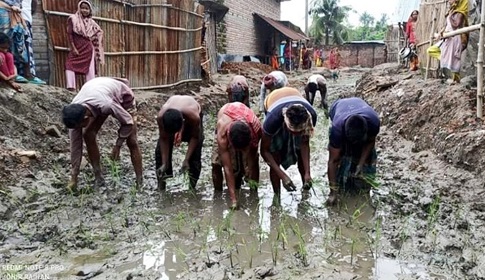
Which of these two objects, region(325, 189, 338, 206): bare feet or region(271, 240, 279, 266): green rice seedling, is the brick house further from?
region(271, 240, 279, 266): green rice seedling

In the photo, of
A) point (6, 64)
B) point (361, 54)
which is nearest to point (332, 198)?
point (6, 64)

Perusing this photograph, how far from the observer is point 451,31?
267 inches

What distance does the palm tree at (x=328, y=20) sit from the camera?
1497 inches

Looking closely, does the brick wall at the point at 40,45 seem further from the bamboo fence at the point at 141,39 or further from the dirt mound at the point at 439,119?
the dirt mound at the point at 439,119

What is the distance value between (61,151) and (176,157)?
1493 mm

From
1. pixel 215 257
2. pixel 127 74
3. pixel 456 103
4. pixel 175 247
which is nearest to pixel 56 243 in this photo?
pixel 175 247

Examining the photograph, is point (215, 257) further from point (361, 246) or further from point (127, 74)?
point (127, 74)

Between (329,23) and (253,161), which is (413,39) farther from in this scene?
(329,23)

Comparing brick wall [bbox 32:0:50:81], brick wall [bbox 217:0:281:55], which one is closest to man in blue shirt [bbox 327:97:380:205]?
brick wall [bbox 32:0:50:81]

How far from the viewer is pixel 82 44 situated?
7191mm

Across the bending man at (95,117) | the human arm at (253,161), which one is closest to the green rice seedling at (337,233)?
the human arm at (253,161)

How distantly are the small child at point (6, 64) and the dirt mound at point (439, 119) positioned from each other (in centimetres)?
526

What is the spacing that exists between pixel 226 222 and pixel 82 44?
4554 mm

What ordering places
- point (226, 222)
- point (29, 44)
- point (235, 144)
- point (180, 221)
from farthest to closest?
1. point (29, 44)
2. point (235, 144)
3. point (180, 221)
4. point (226, 222)
